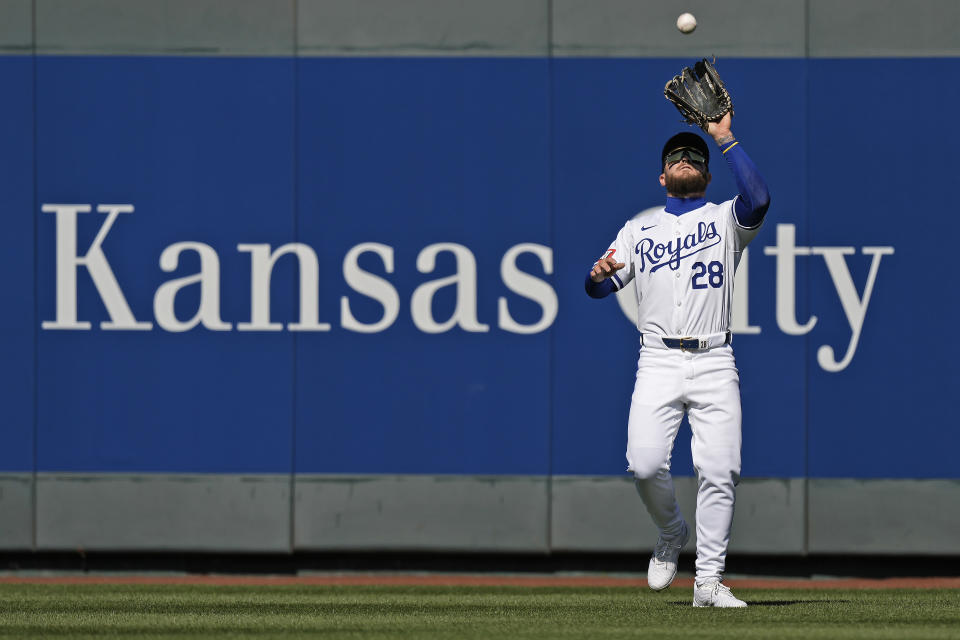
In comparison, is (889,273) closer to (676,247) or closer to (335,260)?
(676,247)

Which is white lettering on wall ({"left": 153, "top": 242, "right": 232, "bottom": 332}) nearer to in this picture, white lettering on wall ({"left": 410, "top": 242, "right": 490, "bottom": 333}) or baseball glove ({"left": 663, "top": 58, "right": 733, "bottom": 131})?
white lettering on wall ({"left": 410, "top": 242, "right": 490, "bottom": 333})

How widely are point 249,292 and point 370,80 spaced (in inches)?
58.4

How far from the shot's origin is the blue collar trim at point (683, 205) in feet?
20.6

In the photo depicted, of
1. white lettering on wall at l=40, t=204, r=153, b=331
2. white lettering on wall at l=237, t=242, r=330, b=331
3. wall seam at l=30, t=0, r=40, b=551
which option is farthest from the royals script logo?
wall seam at l=30, t=0, r=40, b=551

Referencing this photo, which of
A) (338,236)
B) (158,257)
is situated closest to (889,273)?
(338,236)

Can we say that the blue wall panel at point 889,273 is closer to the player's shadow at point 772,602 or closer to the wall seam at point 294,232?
the player's shadow at point 772,602

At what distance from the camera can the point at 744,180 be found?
5.93m

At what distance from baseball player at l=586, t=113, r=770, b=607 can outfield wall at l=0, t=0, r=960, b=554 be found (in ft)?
8.43

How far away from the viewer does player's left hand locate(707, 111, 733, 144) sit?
239 inches

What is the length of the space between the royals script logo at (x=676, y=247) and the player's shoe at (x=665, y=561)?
1156 millimetres

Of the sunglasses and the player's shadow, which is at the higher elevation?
the sunglasses

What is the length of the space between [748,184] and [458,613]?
2.23 m

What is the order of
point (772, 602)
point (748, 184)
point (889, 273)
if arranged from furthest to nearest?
point (889, 273) < point (772, 602) < point (748, 184)

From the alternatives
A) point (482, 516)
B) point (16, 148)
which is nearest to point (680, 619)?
point (482, 516)
